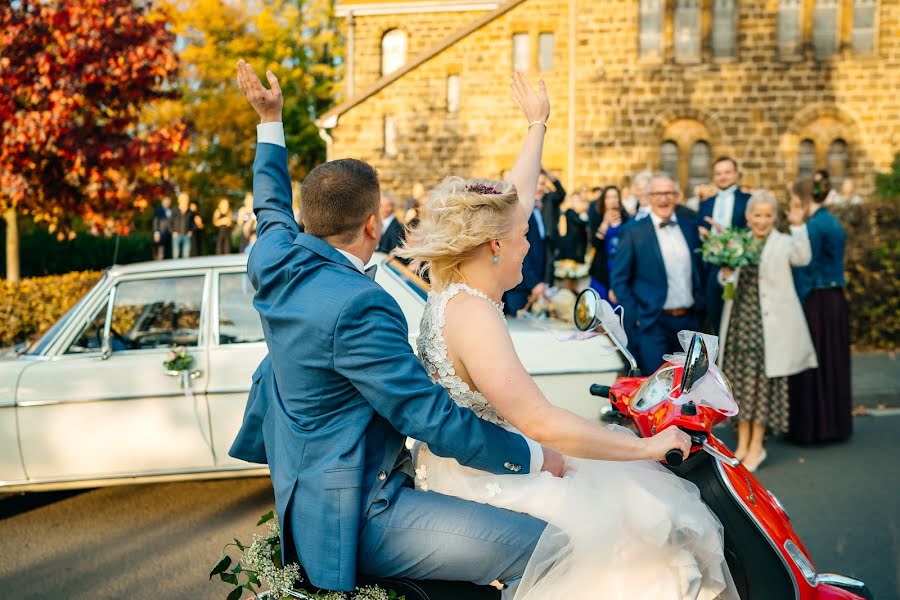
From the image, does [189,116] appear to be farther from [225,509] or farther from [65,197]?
[225,509]

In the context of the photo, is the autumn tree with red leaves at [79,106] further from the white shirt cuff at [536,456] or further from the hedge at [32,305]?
the white shirt cuff at [536,456]

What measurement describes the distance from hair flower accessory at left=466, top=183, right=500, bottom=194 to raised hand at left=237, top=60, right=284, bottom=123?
84 cm

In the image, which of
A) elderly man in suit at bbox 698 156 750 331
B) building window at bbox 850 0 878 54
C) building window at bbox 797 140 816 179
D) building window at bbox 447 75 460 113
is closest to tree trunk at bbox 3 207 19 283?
elderly man in suit at bbox 698 156 750 331

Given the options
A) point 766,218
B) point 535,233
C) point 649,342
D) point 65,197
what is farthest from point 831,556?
point 65,197

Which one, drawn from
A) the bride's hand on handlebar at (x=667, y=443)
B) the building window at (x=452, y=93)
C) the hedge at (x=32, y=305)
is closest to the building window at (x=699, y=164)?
Result: the building window at (x=452, y=93)

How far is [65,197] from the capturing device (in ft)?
42.1

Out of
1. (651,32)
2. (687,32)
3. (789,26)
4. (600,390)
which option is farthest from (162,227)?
(600,390)

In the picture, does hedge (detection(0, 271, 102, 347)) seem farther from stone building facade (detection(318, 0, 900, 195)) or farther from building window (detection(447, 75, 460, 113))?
building window (detection(447, 75, 460, 113))

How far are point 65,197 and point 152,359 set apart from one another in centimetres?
878

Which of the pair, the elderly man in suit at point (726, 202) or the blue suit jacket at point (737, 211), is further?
the blue suit jacket at point (737, 211)

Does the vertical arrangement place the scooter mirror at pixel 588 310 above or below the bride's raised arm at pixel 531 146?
below

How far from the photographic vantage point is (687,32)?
79.4 ft

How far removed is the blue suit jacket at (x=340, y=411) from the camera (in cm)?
224

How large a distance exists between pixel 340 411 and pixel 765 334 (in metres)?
5.24
